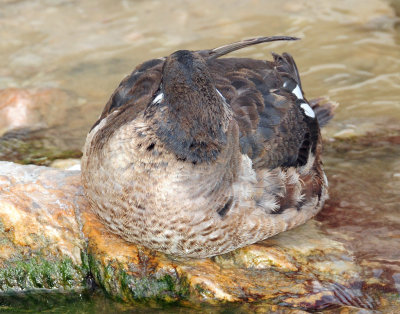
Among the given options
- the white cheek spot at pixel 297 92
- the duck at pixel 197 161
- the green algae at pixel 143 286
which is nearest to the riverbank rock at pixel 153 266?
the green algae at pixel 143 286

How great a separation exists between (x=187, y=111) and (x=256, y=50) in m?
4.43

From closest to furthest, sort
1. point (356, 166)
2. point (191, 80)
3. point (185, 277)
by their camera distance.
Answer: point (191, 80) → point (185, 277) → point (356, 166)

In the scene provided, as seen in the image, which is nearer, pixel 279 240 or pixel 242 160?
pixel 242 160

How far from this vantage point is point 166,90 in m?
4.32

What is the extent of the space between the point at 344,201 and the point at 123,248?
194 centimetres

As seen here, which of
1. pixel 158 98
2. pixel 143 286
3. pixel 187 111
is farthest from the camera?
pixel 143 286

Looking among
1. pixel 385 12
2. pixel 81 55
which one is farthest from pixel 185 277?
pixel 385 12

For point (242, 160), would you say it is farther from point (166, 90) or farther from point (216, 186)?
→ point (166, 90)

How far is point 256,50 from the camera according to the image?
8.48 metres

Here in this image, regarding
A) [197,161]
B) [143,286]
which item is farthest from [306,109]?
[143,286]

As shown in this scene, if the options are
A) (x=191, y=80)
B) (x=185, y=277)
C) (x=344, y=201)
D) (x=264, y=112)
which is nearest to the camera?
(x=191, y=80)

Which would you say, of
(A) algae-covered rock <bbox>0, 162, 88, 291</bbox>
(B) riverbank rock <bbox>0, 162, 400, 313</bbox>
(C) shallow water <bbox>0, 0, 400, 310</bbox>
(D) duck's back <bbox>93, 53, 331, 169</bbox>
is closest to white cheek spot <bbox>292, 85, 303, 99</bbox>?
(D) duck's back <bbox>93, 53, 331, 169</bbox>

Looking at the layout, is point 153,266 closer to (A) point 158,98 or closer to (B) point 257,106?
(A) point 158,98

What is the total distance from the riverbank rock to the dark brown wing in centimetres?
66
